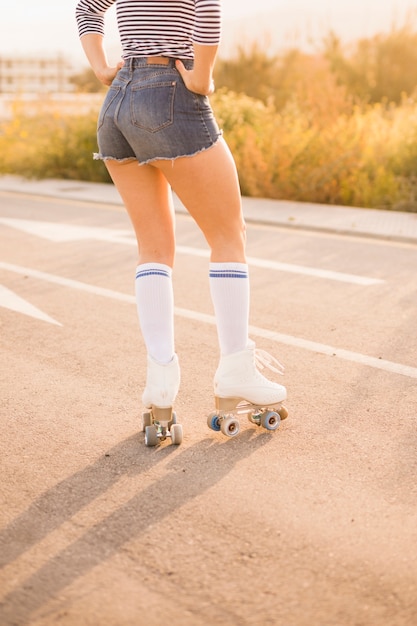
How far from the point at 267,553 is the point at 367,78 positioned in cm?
2114

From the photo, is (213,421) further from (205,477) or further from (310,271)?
(310,271)

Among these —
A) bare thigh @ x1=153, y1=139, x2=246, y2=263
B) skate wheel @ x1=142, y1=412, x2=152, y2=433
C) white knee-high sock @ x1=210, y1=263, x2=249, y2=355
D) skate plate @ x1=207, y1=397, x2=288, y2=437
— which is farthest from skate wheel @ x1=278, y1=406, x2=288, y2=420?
bare thigh @ x1=153, y1=139, x2=246, y2=263

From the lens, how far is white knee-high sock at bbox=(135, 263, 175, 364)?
11.6 feet

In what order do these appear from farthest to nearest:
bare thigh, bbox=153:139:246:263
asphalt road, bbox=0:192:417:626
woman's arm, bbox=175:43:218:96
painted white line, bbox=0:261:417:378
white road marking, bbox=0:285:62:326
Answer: white road marking, bbox=0:285:62:326 → painted white line, bbox=0:261:417:378 → bare thigh, bbox=153:139:246:263 → woman's arm, bbox=175:43:218:96 → asphalt road, bbox=0:192:417:626

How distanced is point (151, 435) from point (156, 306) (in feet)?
1.70

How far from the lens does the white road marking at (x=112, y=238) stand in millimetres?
7125

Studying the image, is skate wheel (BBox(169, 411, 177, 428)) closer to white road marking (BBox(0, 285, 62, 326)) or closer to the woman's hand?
the woman's hand

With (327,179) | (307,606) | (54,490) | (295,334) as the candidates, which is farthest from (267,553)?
(327,179)

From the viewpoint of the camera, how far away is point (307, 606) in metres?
2.42

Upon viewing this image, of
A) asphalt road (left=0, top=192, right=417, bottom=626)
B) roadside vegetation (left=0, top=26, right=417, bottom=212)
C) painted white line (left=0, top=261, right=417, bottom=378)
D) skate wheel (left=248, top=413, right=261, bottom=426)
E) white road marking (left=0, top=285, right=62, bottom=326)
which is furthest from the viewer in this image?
roadside vegetation (left=0, top=26, right=417, bottom=212)

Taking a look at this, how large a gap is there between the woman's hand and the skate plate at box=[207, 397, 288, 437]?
1.23 metres

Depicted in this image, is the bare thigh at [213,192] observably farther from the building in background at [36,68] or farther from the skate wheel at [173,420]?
the building in background at [36,68]

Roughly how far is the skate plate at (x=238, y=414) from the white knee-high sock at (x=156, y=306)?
1.02 feet

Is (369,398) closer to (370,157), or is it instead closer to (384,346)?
(384,346)
